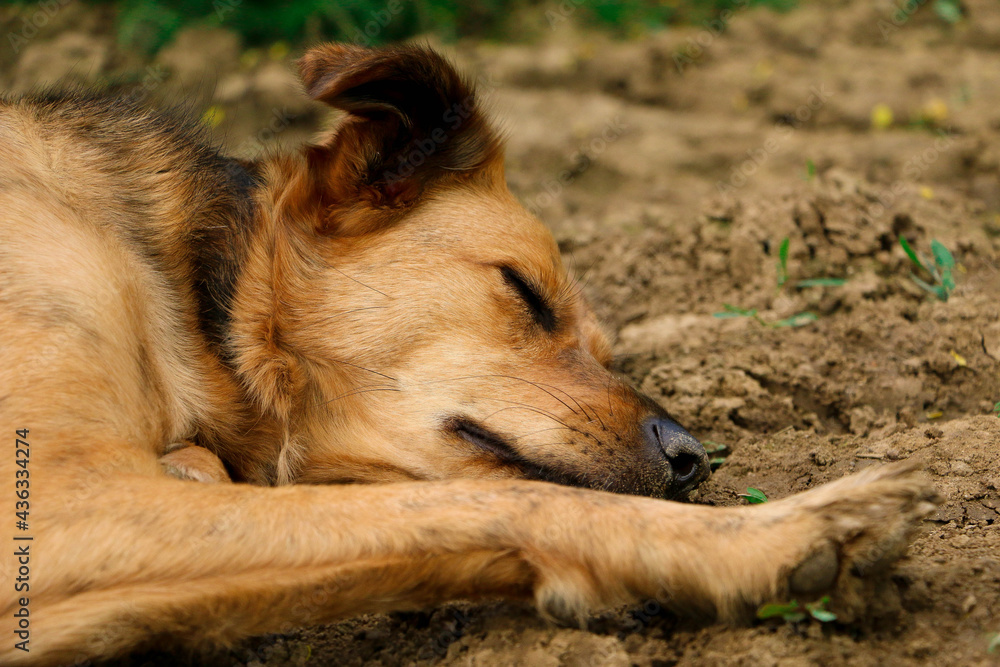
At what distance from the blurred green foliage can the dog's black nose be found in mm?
5124

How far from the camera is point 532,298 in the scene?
3.23 metres

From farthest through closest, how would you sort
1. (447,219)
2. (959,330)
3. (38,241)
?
1. (959,330)
2. (447,219)
3. (38,241)

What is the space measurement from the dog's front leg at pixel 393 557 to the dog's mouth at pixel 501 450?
1.75ft

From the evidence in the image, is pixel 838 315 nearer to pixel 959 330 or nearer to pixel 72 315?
pixel 959 330

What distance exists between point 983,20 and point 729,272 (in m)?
3.99

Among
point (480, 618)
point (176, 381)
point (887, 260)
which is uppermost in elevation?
point (887, 260)

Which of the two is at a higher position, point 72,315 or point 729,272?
point 72,315

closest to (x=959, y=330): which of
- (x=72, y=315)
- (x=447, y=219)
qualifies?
(x=447, y=219)

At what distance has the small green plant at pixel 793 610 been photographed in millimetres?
2146

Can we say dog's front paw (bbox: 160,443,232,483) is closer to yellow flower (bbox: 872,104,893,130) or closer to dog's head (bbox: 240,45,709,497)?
dog's head (bbox: 240,45,709,497)

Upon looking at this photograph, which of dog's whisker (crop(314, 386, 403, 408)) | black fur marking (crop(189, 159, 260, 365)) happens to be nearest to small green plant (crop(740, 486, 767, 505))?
dog's whisker (crop(314, 386, 403, 408))

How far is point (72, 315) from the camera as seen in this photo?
2.48m

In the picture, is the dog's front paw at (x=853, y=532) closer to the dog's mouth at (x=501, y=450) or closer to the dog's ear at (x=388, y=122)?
the dog's mouth at (x=501, y=450)

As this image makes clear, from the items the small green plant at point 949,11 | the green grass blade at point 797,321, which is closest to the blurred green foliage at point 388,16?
the small green plant at point 949,11
